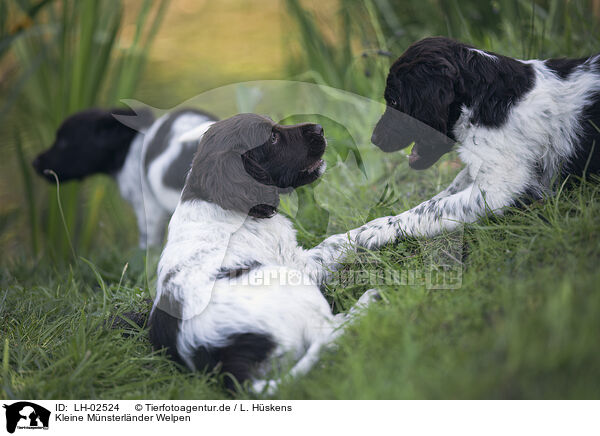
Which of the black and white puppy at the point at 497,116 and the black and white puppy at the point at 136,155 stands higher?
the black and white puppy at the point at 497,116

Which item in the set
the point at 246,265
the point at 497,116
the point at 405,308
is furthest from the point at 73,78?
the point at 405,308

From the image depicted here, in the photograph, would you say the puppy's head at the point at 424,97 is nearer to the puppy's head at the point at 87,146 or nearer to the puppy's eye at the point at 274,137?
the puppy's eye at the point at 274,137

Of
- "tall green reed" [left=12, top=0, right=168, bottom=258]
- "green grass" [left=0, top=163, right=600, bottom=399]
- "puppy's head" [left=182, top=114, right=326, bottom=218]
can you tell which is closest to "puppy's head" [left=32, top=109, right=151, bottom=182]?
"tall green reed" [left=12, top=0, right=168, bottom=258]

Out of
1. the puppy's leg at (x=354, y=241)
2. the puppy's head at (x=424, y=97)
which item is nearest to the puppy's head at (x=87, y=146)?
the puppy's leg at (x=354, y=241)

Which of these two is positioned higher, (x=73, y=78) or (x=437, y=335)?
(x=73, y=78)

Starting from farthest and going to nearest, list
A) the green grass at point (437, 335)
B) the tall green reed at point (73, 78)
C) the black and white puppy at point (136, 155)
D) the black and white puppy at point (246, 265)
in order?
the tall green reed at point (73, 78) < the black and white puppy at point (136, 155) < the black and white puppy at point (246, 265) < the green grass at point (437, 335)

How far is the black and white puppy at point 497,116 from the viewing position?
2.70m

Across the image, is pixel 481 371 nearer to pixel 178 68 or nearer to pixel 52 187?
pixel 52 187

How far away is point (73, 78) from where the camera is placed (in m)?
5.23

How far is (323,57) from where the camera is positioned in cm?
561
